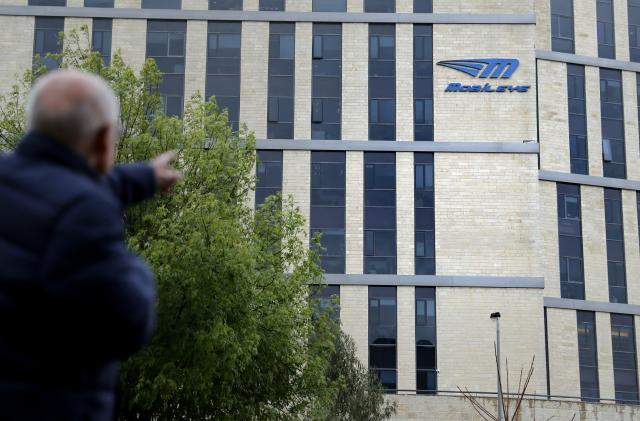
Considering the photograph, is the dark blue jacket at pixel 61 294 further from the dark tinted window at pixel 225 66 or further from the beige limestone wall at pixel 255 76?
the dark tinted window at pixel 225 66

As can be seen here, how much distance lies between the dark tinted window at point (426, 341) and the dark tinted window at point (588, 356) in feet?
24.3

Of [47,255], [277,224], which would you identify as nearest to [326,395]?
[277,224]

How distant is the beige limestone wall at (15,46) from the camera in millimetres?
47281

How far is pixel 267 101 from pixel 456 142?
844cm

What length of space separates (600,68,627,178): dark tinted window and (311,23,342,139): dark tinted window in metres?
12.9

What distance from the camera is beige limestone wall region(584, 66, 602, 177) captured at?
5012 cm

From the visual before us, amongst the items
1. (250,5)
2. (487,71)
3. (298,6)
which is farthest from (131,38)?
(487,71)

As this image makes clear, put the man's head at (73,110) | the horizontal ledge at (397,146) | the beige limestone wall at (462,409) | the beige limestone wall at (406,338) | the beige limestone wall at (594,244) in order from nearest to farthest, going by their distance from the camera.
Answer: the man's head at (73,110), the beige limestone wall at (462,409), the beige limestone wall at (406,338), the horizontal ledge at (397,146), the beige limestone wall at (594,244)

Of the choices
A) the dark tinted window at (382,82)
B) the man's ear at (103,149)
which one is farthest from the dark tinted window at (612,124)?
the man's ear at (103,149)

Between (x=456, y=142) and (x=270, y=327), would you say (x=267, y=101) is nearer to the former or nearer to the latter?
(x=456, y=142)

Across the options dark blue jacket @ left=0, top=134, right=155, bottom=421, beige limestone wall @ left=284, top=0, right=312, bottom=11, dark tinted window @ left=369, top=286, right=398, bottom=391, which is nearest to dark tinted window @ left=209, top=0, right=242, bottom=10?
beige limestone wall @ left=284, top=0, right=312, bottom=11

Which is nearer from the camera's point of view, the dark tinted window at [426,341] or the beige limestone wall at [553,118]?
the dark tinted window at [426,341]

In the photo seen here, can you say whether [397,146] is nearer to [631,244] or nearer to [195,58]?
[195,58]

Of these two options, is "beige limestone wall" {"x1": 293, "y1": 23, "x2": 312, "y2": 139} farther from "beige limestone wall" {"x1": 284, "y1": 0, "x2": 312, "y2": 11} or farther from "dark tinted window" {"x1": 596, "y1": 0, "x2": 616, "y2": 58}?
"dark tinted window" {"x1": 596, "y1": 0, "x2": 616, "y2": 58}
